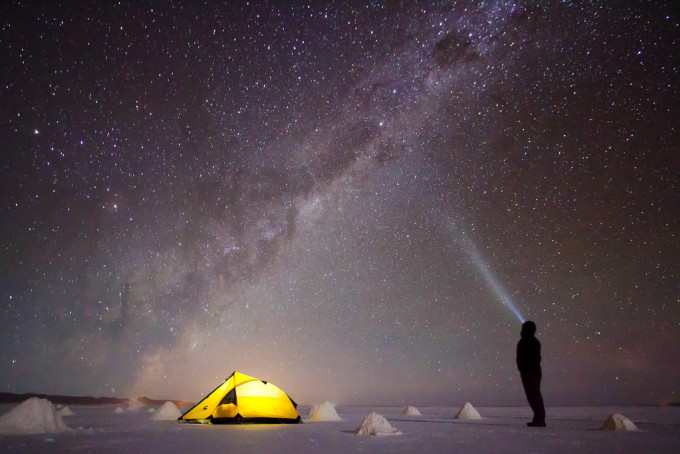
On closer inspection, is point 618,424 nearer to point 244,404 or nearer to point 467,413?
point 467,413

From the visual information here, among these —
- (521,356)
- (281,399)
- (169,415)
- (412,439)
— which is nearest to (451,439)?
(412,439)

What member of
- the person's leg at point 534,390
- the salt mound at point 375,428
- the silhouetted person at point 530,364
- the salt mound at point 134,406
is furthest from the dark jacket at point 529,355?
the salt mound at point 134,406

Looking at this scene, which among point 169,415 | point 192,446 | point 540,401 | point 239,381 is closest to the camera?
point 192,446

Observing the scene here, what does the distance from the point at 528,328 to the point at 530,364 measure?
0.88 m

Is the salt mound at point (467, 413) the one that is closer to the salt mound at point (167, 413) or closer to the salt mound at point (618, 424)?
the salt mound at point (618, 424)

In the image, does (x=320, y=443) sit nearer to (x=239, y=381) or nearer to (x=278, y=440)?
(x=278, y=440)

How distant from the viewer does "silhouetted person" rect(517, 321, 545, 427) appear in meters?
11.6

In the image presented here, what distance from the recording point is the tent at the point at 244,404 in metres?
12.3

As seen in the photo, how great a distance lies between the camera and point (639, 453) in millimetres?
6789

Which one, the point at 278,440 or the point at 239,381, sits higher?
the point at 239,381

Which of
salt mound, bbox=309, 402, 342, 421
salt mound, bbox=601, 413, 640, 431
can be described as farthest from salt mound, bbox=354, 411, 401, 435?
salt mound, bbox=309, 402, 342, 421

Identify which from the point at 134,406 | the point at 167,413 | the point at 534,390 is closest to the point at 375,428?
the point at 534,390

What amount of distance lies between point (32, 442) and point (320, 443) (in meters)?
5.09

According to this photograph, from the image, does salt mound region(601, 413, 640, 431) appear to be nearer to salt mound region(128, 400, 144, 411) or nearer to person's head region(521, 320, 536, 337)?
person's head region(521, 320, 536, 337)
